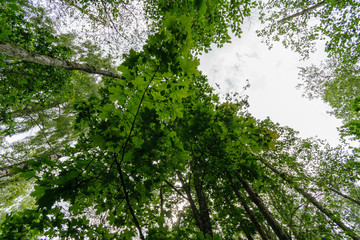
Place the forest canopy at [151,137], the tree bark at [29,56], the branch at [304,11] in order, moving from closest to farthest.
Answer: the forest canopy at [151,137] < the tree bark at [29,56] < the branch at [304,11]

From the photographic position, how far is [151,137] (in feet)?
4.42

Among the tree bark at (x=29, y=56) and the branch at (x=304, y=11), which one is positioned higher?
the branch at (x=304, y=11)

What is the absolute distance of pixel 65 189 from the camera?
1.08 metres

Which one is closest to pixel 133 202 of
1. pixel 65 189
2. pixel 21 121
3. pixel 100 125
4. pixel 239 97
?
pixel 65 189

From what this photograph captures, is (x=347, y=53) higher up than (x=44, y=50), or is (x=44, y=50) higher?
(x=44, y=50)

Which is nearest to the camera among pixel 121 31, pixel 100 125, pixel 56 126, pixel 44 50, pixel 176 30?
pixel 176 30

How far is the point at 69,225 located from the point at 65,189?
0.93 m

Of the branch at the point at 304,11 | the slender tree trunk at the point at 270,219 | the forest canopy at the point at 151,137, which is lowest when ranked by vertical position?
the slender tree trunk at the point at 270,219

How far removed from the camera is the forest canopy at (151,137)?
1.13 metres

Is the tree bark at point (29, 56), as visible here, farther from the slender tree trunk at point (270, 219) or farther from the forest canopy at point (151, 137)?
the slender tree trunk at point (270, 219)

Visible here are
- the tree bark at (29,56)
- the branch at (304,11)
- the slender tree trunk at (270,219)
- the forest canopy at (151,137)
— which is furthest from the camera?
the branch at (304,11)

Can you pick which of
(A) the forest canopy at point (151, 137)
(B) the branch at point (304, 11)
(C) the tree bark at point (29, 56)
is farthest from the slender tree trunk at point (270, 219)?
(B) the branch at point (304, 11)

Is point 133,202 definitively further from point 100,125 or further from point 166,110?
point 166,110

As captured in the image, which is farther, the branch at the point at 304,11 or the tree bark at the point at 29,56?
the branch at the point at 304,11
